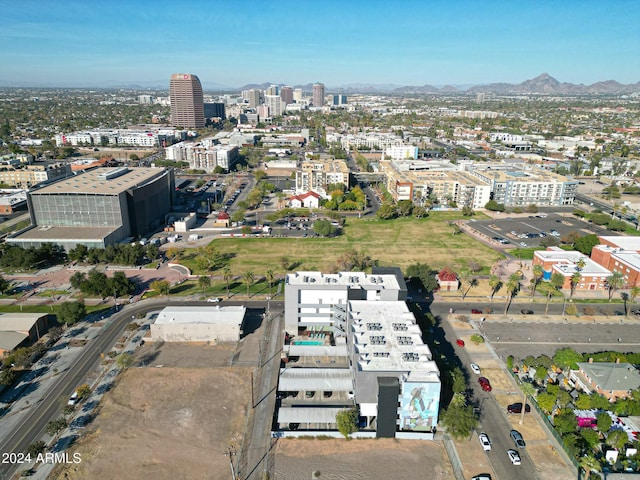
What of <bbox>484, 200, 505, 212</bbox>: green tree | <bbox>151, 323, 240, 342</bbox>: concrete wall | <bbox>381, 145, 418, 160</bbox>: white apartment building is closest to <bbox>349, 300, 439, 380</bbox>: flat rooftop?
<bbox>151, 323, 240, 342</bbox>: concrete wall

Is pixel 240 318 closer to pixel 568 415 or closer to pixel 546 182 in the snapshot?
pixel 568 415

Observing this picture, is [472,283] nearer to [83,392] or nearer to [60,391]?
[83,392]

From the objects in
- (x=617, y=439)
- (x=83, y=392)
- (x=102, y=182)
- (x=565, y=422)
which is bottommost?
(x=83, y=392)

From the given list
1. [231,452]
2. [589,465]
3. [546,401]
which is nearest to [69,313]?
[231,452]

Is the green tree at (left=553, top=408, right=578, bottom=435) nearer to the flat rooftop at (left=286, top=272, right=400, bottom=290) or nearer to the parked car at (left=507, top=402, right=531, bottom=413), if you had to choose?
the parked car at (left=507, top=402, right=531, bottom=413)

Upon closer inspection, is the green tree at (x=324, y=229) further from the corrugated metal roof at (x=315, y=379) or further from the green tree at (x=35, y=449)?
the green tree at (x=35, y=449)

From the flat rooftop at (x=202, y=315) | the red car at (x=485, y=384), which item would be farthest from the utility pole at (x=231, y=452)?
the red car at (x=485, y=384)
